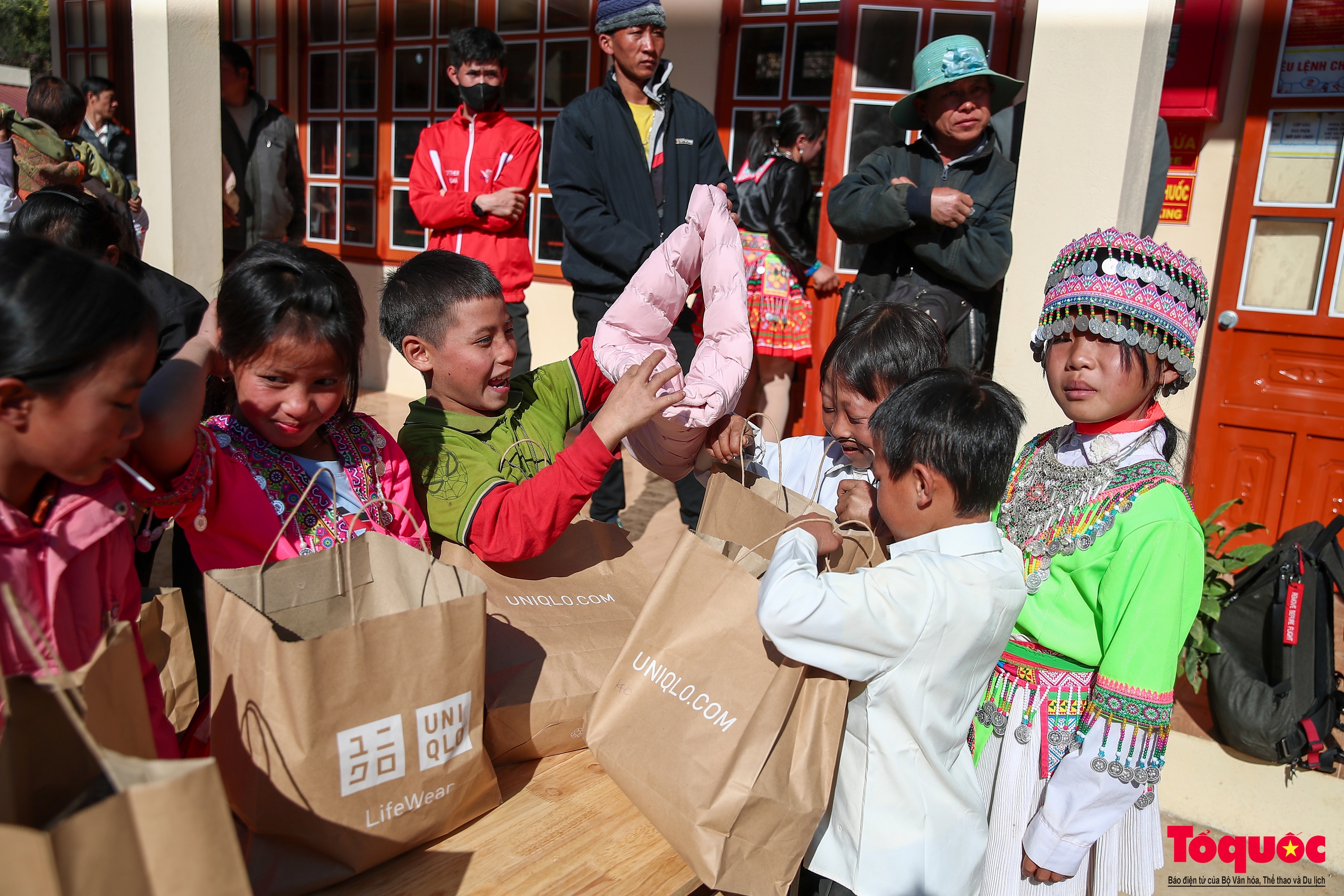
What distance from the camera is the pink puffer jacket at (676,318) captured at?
2.12 m

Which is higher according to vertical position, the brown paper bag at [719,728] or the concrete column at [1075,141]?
Result: the concrete column at [1075,141]

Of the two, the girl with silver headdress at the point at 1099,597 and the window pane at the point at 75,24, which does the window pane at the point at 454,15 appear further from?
the girl with silver headdress at the point at 1099,597

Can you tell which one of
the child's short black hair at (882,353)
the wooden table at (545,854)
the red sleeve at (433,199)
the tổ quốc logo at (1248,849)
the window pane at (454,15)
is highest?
the window pane at (454,15)

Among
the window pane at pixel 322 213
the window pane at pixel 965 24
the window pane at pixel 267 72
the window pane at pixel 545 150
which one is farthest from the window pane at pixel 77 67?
the window pane at pixel 965 24

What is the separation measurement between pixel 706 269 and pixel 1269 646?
94.4 inches

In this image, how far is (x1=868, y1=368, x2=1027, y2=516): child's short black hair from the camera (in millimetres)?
1464

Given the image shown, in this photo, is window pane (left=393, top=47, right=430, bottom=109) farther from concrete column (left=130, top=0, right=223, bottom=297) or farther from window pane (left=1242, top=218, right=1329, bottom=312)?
window pane (left=1242, top=218, right=1329, bottom=312)

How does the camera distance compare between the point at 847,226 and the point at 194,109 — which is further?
the point at 194,109

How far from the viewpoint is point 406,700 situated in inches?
49.3

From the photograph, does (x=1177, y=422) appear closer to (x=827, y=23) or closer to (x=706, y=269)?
(x=827, y=23)

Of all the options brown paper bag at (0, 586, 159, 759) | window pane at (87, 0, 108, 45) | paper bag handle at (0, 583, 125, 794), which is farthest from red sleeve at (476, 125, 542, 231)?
window pane at (87, 0, 108, 45)

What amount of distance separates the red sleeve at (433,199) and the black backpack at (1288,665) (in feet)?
12.0

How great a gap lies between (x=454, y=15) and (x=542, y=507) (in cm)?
591

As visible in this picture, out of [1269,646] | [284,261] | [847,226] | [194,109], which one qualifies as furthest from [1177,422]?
[194,109]
